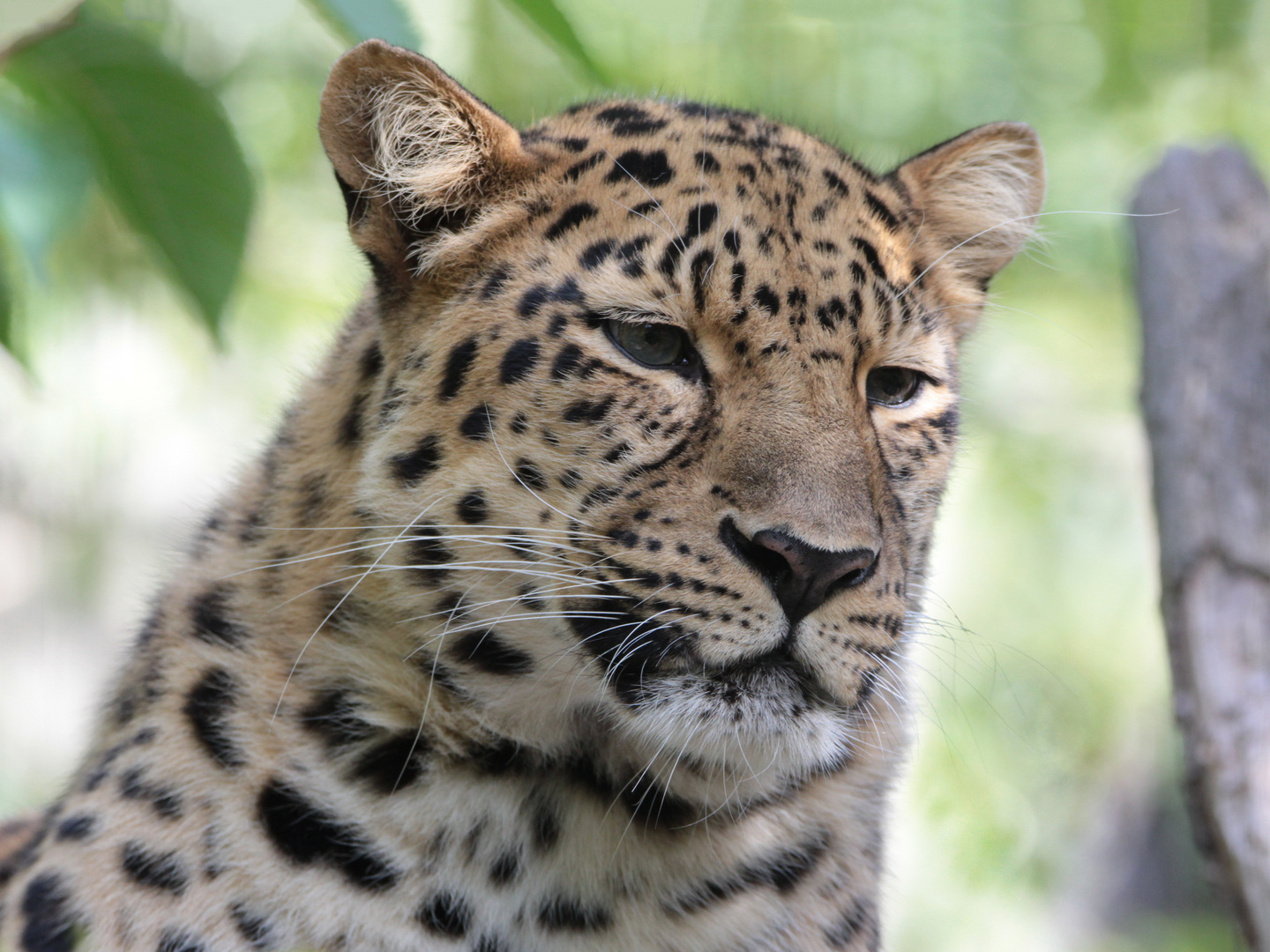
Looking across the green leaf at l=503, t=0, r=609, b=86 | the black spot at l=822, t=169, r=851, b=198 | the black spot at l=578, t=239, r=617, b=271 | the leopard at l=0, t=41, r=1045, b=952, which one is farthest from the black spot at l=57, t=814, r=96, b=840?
the black spot at l=822, t=169, r=851, b=198

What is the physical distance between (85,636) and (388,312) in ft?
27.7

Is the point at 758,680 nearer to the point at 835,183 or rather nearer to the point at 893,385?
the point at 893,385

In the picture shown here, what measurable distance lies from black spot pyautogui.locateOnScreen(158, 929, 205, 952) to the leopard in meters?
0.01

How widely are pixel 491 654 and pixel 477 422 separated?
0.59 m

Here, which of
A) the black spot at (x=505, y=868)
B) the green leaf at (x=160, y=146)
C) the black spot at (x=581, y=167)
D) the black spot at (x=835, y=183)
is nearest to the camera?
the green leaf at (x=160, y=146)

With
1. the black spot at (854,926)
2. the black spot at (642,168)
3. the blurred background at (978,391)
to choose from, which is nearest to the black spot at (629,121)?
the black spot at (642,168)

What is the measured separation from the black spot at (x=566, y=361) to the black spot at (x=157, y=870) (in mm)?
1513

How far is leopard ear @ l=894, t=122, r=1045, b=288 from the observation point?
4156 mm

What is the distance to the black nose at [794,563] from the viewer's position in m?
2.87

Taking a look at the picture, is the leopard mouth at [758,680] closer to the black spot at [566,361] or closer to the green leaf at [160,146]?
the black spot at [566,361]

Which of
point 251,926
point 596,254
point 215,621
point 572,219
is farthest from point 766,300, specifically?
point 251,926

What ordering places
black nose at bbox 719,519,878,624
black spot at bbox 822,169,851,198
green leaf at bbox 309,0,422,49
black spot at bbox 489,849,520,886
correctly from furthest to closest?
black spot at bbox 822,169,851,198 → black spot at bbox 489,849,520,886 → black nose at bbox 719,519,878,624 → green leaf at bbox 309,0,422,49

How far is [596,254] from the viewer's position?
3.37 metres

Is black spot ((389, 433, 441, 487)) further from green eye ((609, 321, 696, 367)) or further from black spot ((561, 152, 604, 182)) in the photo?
black spot ((561, 152, 604, 182))
